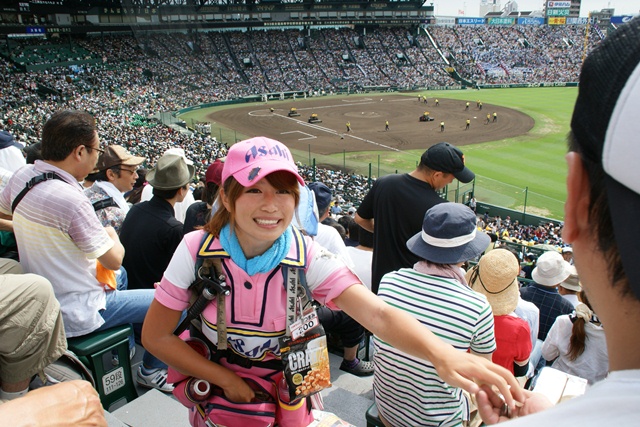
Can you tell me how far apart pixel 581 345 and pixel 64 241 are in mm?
4069

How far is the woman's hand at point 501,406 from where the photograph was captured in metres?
1.53

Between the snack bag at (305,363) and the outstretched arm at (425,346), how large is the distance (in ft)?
0.73

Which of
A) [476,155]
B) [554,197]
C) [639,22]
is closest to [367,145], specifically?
[476,155]

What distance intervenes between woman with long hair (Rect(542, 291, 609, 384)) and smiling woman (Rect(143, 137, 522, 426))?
8.67ft

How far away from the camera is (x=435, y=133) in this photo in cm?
3588

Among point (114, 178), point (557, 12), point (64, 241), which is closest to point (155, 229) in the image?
point (64, 241)

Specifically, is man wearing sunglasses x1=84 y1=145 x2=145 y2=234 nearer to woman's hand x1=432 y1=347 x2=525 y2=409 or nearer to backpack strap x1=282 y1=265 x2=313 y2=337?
backpack strap x1=282 y1=265 x2=313 y2=337

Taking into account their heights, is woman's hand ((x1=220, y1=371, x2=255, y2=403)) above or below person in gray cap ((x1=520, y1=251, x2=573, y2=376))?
above

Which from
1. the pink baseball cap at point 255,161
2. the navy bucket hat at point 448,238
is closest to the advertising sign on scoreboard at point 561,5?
the navy bucket hat at point 448,238

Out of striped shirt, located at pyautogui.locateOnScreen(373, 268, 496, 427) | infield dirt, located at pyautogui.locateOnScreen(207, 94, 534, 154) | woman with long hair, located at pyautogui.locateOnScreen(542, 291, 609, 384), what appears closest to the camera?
striped shirt, located at pyautogui.locateOnScreen(373, 268, 496, 427)

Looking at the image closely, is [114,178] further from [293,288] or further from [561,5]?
[561,5]

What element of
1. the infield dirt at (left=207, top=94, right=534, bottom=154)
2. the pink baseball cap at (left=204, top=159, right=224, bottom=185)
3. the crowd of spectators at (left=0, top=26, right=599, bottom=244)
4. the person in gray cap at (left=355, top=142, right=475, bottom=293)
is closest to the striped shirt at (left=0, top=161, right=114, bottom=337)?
the pink baseball cap at (left=204, top=159, right=224, bottom=185)

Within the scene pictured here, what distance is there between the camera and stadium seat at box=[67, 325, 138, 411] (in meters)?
3.58

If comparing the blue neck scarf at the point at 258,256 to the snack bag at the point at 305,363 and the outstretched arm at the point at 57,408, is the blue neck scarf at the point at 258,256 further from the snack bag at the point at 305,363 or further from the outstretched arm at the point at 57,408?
the outstretched arm at the point at 57,408
